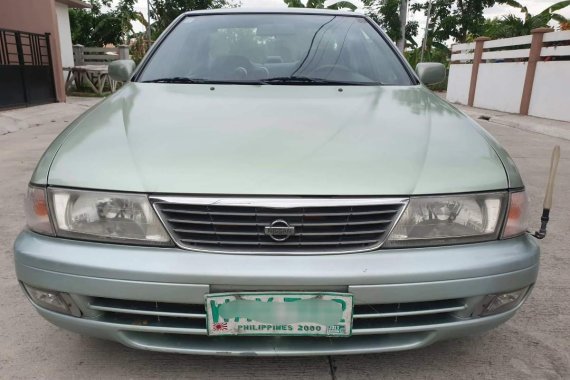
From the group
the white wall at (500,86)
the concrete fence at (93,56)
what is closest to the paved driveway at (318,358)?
the white wall at (500,86)

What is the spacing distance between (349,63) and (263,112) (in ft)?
2.75

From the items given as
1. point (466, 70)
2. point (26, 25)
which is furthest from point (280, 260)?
point (466, 70)

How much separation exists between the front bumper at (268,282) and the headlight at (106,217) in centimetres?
3

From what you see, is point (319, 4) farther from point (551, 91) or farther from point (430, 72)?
point (430, 72)

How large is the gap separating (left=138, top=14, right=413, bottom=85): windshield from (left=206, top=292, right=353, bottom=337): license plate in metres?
1.20

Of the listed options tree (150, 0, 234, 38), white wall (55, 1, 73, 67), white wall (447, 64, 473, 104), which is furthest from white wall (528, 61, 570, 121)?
tree (150, 0, 234, 38)

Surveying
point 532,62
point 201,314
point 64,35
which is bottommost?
point 201,314

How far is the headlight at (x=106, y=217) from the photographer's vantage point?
138cm

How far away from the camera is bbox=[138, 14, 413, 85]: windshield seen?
7.48ft

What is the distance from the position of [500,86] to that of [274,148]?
1103cm

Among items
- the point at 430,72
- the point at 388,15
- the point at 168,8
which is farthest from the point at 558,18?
the point at 430,72

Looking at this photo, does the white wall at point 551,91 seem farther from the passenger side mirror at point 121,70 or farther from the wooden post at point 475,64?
the passenger side mirror at point 121,70

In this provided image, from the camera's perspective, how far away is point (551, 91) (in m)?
8.80

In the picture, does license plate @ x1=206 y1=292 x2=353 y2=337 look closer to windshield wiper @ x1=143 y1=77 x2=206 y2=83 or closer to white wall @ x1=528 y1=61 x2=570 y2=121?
windshield wiper @ x1=143 y1=77 x2=206 y2=83
